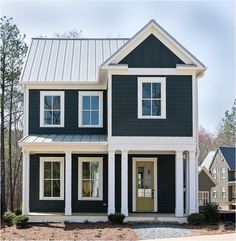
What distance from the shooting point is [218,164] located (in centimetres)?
5931

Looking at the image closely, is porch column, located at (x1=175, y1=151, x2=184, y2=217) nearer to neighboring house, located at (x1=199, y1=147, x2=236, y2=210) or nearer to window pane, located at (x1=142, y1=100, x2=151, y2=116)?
window pane, located at (x1=142, y1=100, x2=151, y2=116)

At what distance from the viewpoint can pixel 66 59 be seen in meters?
25.2

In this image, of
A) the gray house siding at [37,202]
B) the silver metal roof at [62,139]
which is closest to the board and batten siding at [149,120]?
the silver metal roof at [62,139]

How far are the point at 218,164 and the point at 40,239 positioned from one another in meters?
44.8

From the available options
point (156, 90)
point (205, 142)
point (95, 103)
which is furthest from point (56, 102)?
point (205, 142)

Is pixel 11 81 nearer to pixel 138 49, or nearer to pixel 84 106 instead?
pixel 84 106

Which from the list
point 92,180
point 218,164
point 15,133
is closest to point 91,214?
point 92,180

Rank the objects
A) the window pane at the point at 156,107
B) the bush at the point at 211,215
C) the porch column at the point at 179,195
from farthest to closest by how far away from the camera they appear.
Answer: the window pane at the point at 156,107
the porch column at the point at 179,195
the bush at the point at 211,215

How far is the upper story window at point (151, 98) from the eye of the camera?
2103 centimetres

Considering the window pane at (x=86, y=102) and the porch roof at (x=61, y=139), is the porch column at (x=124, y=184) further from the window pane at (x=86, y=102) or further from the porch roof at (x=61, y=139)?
the window pane at (x=86, y=102)

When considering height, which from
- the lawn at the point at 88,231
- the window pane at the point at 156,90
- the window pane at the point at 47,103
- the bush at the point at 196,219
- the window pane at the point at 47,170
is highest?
the window pane at the point at 156,90

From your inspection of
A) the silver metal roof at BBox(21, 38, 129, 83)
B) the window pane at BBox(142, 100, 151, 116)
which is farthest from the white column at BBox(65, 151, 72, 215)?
the silver metal roof at BBox(21, 38, 129, 83)

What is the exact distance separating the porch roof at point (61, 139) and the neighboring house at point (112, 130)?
1.6 inches

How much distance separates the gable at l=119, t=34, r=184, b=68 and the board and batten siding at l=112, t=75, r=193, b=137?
2.08ft
